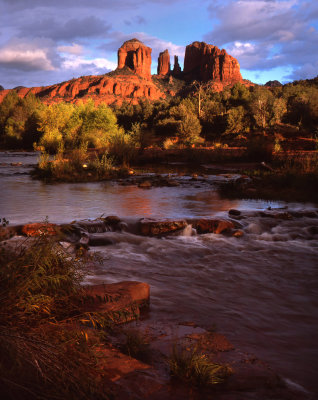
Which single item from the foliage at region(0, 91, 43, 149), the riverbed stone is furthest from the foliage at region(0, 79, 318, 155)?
the riverbed stone

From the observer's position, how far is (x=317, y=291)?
4.90 m

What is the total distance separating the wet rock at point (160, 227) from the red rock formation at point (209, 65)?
121 metres

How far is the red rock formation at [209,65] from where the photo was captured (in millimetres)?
130250

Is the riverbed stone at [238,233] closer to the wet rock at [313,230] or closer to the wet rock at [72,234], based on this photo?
the wet rock at [313,230]

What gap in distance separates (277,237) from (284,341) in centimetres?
444

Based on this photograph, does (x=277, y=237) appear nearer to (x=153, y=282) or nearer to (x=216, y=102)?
(x=153, y=282)

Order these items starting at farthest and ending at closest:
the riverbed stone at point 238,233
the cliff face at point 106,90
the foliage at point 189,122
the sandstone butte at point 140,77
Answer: the sandstone butte at point 140,77 < the cliff face at point 106,90 < the foliage at point 189,122 < the riverbed stone at point 238,233

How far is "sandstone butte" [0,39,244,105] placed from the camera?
126 meters

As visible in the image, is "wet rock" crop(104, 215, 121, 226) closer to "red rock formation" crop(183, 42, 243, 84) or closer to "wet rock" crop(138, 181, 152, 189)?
"wet rock" crop(138, 181, 152, 189)

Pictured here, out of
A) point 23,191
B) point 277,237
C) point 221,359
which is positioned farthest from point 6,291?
point 23,191

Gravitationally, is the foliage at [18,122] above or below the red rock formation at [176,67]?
below

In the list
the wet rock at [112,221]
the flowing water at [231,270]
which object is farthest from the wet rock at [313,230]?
the wet rock at [112,221]

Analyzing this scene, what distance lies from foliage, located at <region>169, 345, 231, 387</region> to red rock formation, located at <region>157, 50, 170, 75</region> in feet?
542

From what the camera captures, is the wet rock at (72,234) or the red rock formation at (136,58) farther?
the red rock formation at (136,58)
